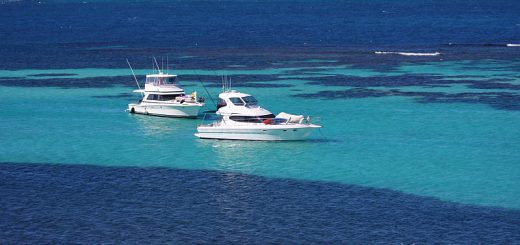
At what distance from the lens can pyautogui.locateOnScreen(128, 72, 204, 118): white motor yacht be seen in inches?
2665

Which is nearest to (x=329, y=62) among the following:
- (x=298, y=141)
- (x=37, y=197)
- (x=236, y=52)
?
(x=236, y=52)

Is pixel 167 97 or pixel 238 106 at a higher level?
pixel 238 106

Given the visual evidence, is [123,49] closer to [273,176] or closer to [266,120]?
[266,120]

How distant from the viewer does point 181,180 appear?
1903 inches

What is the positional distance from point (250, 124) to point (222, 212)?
16.3 m

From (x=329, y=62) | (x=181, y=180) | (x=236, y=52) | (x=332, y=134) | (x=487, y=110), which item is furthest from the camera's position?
(x=236, y=52)

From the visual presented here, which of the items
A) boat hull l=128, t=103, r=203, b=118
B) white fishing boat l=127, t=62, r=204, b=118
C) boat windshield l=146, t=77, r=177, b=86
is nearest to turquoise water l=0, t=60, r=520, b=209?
boat hull l=128, t=103, r=203, b=118

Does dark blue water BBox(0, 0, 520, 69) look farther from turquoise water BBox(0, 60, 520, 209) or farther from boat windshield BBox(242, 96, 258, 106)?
boat windshield BBox(242, 96, 258, 106)

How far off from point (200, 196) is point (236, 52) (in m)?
80.1

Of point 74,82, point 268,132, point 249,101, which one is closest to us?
point 268,132

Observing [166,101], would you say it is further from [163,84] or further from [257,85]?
[257,85]

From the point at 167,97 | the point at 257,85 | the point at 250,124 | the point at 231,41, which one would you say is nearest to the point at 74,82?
the point at 257,85

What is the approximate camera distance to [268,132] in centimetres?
5728

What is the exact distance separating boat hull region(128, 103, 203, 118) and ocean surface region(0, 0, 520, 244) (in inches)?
25.8
